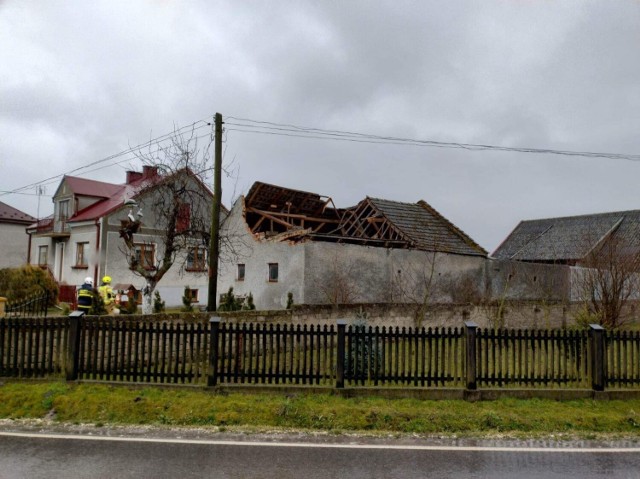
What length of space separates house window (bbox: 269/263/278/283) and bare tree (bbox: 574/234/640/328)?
36.3 ft

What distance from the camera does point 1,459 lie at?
645 cm

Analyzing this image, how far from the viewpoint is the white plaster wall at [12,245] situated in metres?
40.5

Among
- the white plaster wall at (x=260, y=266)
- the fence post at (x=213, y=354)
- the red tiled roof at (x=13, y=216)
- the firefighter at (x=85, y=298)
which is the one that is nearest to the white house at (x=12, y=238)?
the red tiled roof at (x=13, y=216)

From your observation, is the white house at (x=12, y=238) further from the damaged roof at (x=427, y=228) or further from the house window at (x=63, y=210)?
the damaged roof at (x=427, y=228)

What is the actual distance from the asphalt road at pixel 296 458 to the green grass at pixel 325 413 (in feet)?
1.99

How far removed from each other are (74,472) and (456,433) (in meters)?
5.08

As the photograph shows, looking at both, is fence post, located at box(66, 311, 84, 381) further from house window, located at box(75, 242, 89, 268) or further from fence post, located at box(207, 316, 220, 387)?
house window, located at box(75, 242, 89, 268)

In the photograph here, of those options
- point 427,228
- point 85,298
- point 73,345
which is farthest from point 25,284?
point 427,228

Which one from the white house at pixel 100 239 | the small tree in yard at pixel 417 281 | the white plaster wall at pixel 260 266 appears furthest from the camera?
the white house at pixel 100 239

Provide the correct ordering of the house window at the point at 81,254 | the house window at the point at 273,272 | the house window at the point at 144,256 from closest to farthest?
1. the house window at the point at 144,256
2. the house window at the point at 273,272
3. the house window at the point at 81,254

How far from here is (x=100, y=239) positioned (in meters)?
29.3

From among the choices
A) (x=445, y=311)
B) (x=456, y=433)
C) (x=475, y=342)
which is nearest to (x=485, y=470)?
(x=456, y=433)

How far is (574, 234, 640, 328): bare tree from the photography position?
1543cm

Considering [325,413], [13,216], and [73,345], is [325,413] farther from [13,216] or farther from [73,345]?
[13,216]
